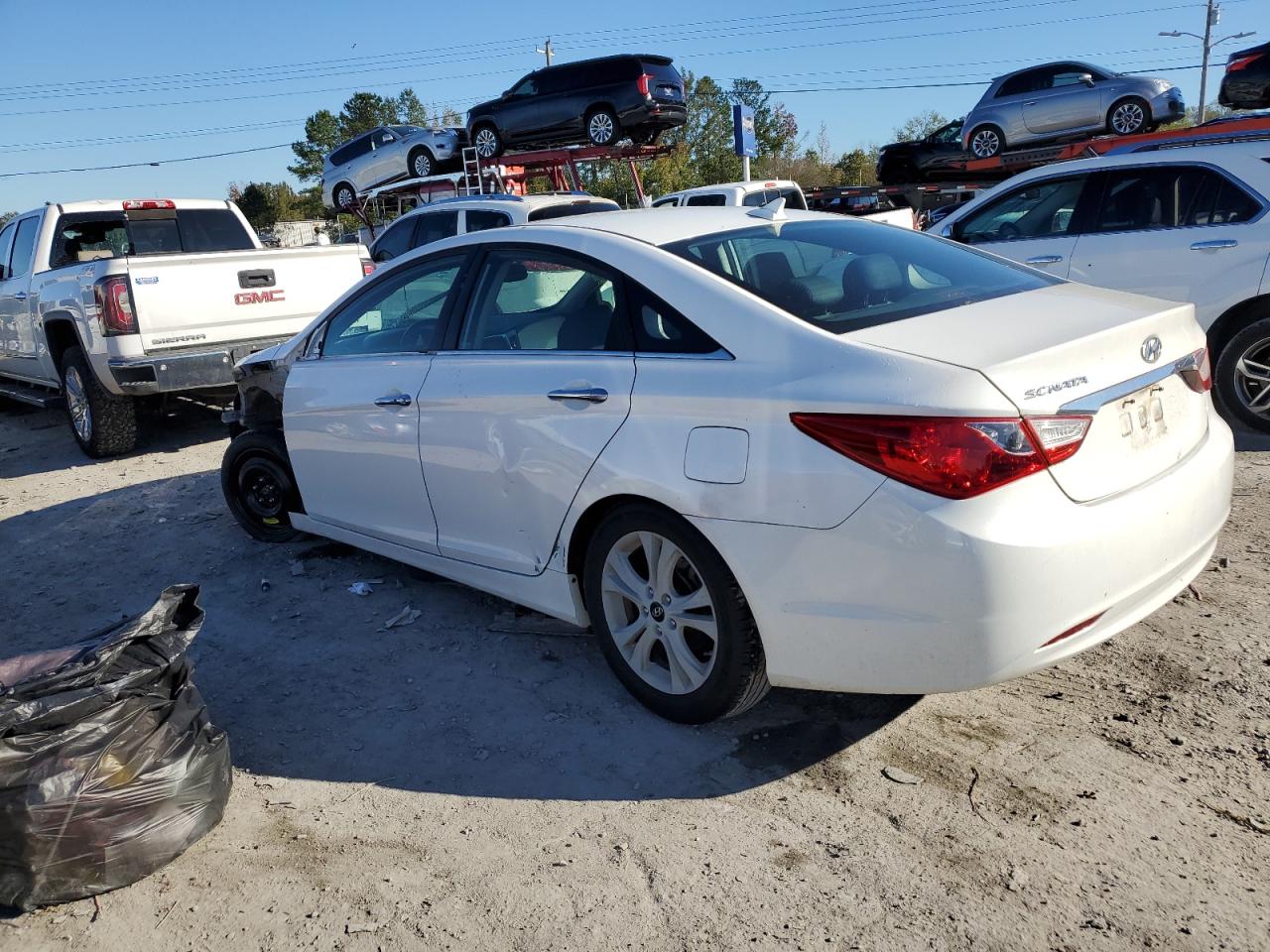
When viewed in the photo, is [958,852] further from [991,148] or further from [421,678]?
[991,148]

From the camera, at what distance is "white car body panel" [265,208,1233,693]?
2529 mm

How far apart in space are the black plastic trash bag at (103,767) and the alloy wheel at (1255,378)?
6113 millimetres

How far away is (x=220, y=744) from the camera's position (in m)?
3.03

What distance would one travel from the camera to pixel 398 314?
4.42m

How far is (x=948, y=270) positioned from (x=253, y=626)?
3374 mm

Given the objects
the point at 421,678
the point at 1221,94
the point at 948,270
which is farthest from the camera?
the point at 1221,94

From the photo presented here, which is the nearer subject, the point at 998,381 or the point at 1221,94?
the point at 998,381

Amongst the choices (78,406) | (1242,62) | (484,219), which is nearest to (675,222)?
(78,406)

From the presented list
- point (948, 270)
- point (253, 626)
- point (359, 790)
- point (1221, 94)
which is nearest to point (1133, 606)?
point (948, 270)

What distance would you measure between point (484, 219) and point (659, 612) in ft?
28.0

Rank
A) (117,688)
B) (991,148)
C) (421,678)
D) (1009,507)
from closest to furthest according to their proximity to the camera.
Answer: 1. (1009,507)
2. (117,688)
3. (421,678)
4. (991,148)

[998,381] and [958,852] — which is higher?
[998,381]

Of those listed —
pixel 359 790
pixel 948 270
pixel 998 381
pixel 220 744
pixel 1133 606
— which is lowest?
pixel 359 790

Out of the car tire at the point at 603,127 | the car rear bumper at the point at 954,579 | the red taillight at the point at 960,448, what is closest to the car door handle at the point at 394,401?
the car rear bumper at the point at 954,579
